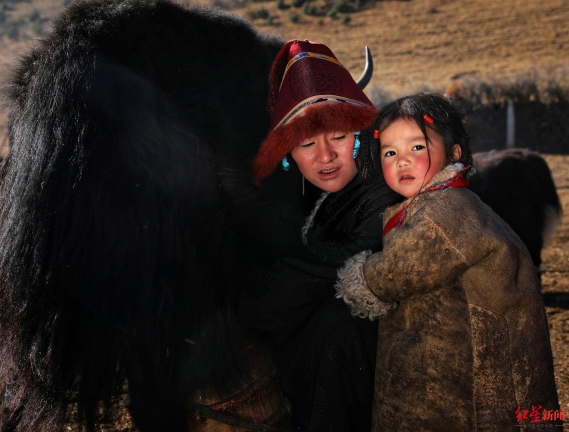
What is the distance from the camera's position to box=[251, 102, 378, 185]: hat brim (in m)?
1.91

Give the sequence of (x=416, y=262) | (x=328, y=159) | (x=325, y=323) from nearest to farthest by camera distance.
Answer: (x=416, y=262), (x=325, y=323), (x=328, y=159)

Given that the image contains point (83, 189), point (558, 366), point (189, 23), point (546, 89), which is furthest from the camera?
point (546, 89)

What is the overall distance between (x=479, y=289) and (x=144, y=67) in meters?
1.16

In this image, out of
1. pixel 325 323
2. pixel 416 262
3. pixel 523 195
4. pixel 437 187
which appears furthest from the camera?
pixel 523 195

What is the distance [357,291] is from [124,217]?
0.69 metres

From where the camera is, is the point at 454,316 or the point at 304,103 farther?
the point at 304,103

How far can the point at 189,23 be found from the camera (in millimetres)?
1963

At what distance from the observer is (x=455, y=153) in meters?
1.85

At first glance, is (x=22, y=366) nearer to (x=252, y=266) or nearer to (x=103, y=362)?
(x=103, y=362)

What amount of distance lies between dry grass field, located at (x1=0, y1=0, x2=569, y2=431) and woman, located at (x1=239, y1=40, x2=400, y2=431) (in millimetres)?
17029

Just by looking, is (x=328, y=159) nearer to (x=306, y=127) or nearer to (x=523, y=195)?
(x=306, y=127)

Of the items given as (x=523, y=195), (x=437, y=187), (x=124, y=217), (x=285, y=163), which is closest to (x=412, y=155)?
(x=437, y=187)

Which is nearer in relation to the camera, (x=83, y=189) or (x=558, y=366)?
(x=83, y=189)

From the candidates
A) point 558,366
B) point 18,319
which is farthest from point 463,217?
point 558,366
